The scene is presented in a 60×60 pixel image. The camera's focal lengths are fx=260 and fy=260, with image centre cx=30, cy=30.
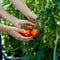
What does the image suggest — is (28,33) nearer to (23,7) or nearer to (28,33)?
(28,33)

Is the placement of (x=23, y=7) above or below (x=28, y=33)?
above

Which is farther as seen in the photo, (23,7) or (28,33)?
(23,7)

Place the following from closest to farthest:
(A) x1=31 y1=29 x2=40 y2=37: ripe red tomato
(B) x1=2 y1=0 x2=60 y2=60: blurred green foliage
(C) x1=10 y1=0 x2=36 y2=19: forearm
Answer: (B) x1=2 y1=0 x2=60 y2=60: blurred green foliage < (A) x1=31 y1=29 x2=40 y2=37: ripe red tomato < (C) x1=10 y1=0 x2=36 y2=19: forearm

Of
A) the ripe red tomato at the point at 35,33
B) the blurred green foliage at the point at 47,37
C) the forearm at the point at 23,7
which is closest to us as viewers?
the blurred green foliage at the point at 47,37

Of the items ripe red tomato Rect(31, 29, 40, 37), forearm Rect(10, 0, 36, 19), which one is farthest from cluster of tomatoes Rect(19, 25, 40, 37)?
forearm Rect(10, 0, 36, 19)

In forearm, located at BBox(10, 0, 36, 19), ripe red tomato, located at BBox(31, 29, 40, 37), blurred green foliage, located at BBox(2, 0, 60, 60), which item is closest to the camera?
blurred green foliage, located at BBox(2, 0, 60, 60)

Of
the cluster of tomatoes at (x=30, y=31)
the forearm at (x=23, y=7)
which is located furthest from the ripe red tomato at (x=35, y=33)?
the forearm at (x=23, y=7)

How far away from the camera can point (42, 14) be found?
62.1 inches

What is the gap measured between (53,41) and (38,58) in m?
0.15

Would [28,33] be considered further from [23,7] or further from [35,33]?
[23,7]

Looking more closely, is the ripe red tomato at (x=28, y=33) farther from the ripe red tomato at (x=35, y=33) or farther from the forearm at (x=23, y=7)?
the forearm at (x=23, y=7)

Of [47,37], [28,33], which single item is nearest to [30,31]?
[28,33]

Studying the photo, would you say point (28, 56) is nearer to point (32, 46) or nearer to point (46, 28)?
point (32, 46)

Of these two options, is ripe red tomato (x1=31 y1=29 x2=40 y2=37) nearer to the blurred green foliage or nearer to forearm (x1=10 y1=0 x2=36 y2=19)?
the blurred green foliage
